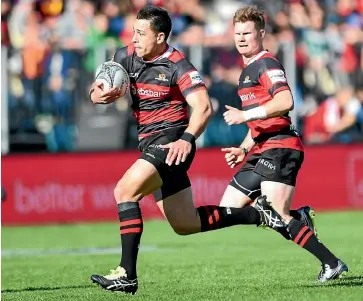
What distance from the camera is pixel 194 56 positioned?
60.6 feet

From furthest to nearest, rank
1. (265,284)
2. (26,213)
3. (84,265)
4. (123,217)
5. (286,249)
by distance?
1. (26,213)
2. (286,249)
3. (84,265)
4. (265,284)
5. (123,217)

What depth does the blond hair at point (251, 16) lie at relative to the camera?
30.8ft

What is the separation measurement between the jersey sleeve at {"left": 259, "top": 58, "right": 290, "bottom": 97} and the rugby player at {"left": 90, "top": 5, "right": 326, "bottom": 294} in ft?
2.46

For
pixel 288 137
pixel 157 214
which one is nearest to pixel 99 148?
pixel 157 214

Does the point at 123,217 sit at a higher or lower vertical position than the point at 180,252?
higher

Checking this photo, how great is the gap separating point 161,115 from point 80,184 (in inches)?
379

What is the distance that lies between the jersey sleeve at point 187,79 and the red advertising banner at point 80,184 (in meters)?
9.65

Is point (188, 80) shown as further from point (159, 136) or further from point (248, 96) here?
point (248, 96)

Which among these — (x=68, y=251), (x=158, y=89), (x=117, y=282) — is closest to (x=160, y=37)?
(x=158, y=89)

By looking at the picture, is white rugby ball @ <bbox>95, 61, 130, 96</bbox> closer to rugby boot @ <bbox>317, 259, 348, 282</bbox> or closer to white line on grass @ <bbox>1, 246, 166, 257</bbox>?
rugby boot @ <bbox>317, 259, 348, 282</bbox>

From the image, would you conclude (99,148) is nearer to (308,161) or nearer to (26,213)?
(26,213)

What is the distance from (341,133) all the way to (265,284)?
34.0 ft

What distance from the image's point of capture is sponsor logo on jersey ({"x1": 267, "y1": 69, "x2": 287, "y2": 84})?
901 centimetres

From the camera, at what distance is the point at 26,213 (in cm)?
1817
